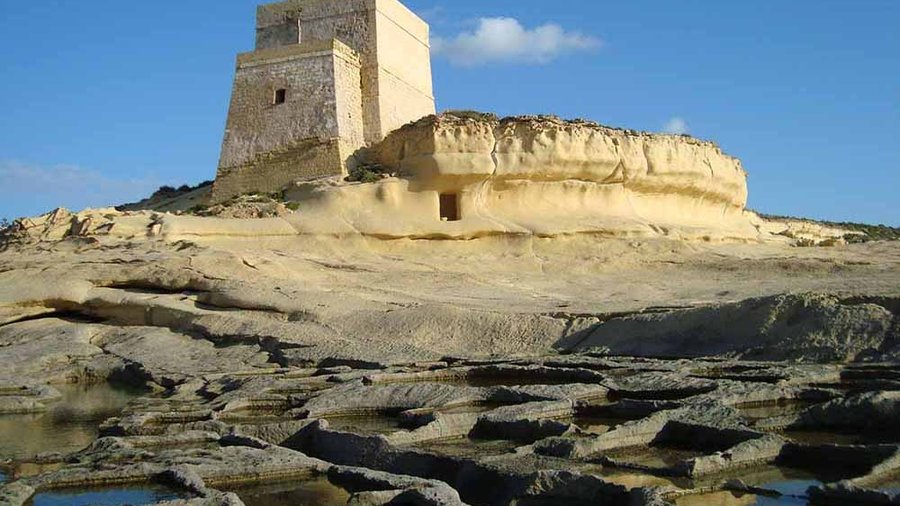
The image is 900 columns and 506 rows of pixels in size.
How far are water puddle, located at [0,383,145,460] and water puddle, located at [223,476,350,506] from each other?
7.20 feet

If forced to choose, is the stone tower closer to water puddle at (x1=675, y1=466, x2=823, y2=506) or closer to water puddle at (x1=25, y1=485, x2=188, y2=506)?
water puddle at (x1=25, y1=485, x2=188, y2=506)

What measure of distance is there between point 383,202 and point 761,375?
11.6 meters

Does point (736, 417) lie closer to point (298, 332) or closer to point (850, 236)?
point (298, 332)

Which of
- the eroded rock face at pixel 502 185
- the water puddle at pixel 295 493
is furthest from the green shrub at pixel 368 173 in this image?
the water puddle at pixel 295 493

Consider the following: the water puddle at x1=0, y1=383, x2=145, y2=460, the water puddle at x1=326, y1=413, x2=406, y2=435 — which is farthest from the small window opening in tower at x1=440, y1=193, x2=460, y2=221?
the water puddle at x1=326, y1=413, x2=406, y2=435

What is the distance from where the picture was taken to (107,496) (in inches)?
222

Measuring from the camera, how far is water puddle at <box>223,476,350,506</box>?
5492 millimetres

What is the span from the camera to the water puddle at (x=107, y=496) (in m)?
5.43

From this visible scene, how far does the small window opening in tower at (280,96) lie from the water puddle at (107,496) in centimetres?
1751

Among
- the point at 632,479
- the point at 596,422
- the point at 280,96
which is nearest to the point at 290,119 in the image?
the point at 280,96

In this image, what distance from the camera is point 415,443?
6730 millimetres

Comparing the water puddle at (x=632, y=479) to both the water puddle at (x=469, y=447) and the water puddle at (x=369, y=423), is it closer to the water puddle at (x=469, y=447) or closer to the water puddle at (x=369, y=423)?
the water puddle at (x=469, y=447)

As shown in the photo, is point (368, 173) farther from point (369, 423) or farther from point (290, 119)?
point (369, 423)

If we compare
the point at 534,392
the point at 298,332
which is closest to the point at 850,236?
the point at 298,332
